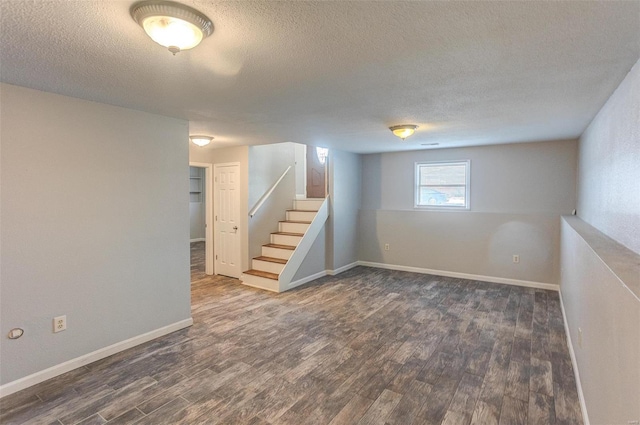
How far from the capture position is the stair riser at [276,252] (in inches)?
221

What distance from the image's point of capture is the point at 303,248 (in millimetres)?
5523

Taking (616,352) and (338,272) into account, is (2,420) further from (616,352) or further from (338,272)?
(338,272)

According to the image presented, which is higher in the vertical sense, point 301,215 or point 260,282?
point 301,215

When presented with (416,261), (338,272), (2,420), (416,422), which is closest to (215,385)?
(2,420)

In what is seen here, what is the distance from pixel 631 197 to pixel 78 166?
415 centimetres

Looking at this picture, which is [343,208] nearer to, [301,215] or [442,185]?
[301,215]

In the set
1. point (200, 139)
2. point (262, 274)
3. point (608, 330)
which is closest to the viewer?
point (608, 330)

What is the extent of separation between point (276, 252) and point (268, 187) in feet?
4.06

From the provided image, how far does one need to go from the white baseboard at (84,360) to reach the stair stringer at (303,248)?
5.66 feet

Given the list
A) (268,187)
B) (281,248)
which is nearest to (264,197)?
(268,187)

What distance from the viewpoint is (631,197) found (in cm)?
207

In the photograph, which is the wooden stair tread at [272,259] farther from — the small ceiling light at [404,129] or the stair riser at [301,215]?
the small ceiling light at [404,129]

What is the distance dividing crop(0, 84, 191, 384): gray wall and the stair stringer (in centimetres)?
173

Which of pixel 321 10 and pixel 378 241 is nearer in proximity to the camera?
pixel 321 10
